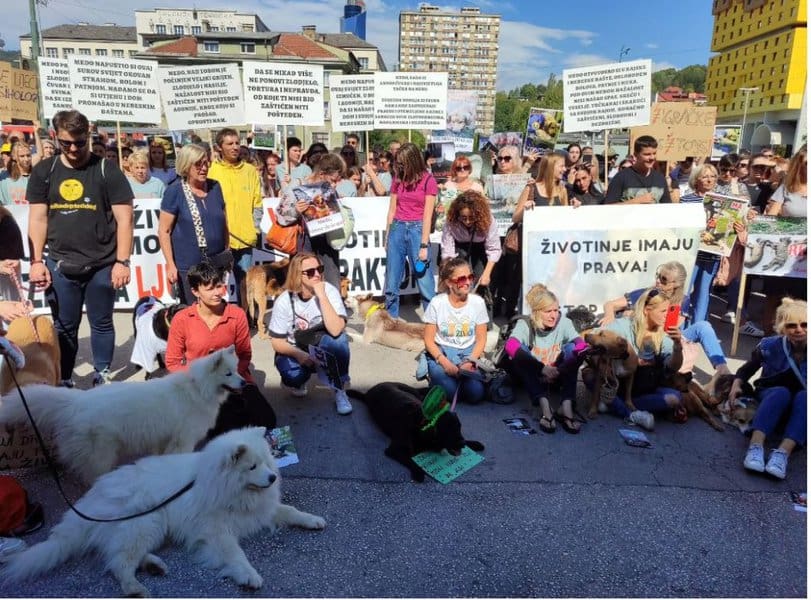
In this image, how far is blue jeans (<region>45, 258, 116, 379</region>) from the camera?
3971mm

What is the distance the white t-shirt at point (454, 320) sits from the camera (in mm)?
4434

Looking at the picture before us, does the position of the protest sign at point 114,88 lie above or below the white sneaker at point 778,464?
above

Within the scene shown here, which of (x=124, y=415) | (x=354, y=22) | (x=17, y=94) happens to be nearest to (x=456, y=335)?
(x=124, y=415)

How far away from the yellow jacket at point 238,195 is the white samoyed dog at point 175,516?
3.10 meters

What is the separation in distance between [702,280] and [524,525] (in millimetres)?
4011

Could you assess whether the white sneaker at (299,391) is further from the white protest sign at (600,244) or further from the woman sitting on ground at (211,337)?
the white protest sign at (600,244)

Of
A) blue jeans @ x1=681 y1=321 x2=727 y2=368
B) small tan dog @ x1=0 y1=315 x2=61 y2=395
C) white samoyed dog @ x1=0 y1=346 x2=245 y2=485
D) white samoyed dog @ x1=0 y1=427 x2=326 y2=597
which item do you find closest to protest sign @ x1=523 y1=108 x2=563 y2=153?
blue jeans @ x1=681 y1=321 x2=727 y2=368

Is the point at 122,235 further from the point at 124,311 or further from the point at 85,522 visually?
the point at 124,311

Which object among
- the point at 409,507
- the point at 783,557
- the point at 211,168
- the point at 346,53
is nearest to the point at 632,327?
the point at 783,557

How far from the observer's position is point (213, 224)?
15.3 feet

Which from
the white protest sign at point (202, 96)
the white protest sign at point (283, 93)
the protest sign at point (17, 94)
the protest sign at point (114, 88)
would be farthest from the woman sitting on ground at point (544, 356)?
the protest sign at point (17, 94)

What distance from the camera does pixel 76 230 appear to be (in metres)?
3.87

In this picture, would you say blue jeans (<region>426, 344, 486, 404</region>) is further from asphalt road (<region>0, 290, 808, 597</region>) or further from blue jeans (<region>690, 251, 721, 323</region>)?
blue jeans (<region>690, 251, 721, 323</region>)

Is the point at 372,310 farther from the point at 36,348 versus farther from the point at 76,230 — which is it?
the point at 36,348
